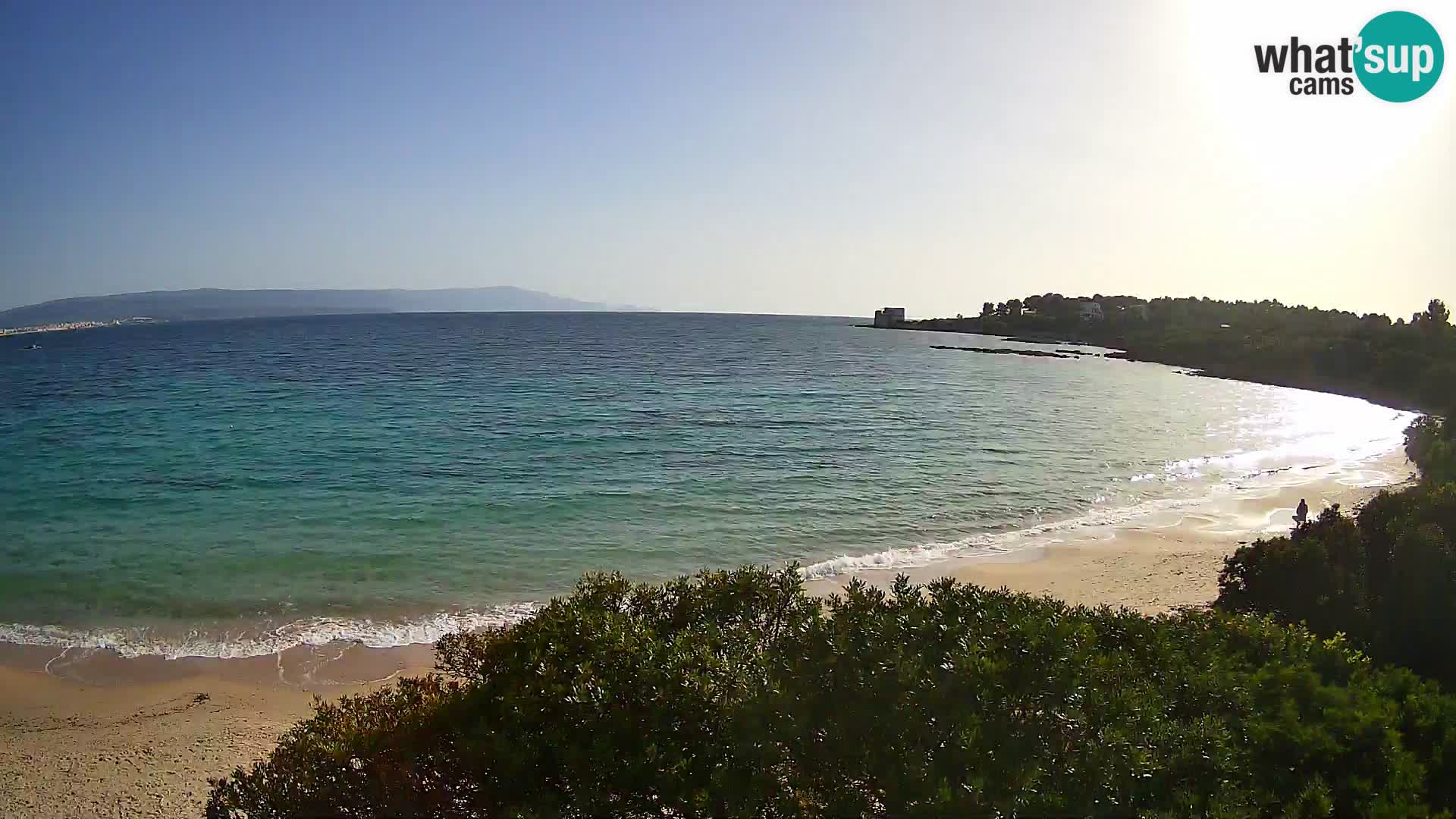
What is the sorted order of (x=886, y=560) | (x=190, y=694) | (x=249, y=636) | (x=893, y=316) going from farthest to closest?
(x=893, y=316) → (x=886, y=560) → (x=249, y=636) → (x=190, y=694)

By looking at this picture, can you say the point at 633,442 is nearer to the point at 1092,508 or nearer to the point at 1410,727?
the point at 1092,508

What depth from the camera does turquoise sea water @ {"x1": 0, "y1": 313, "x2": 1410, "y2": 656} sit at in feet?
44.3

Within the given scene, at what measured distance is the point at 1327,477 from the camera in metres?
23.5

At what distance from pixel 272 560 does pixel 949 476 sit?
18.4 metres

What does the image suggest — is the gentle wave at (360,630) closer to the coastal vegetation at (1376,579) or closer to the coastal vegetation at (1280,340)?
the coastal vegetation at (1376,579)

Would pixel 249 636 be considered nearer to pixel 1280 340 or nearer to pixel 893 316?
pixel 1280 340

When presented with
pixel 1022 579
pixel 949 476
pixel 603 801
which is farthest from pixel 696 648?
pixel 949 476

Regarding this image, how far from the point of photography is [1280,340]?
214 ft

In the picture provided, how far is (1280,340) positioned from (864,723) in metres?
77.4

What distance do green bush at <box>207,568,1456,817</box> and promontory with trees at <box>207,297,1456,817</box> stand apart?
0.05 ft

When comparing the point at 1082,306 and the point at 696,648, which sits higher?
the point at 1082,306

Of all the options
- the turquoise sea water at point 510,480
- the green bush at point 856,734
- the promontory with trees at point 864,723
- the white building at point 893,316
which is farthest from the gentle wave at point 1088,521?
the white building at point 893,316

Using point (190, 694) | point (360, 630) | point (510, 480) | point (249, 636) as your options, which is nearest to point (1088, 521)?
point (510, 480)

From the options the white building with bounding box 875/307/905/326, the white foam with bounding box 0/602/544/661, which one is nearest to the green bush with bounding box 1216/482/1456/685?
the white foam with bounding box 0/602/544/661
